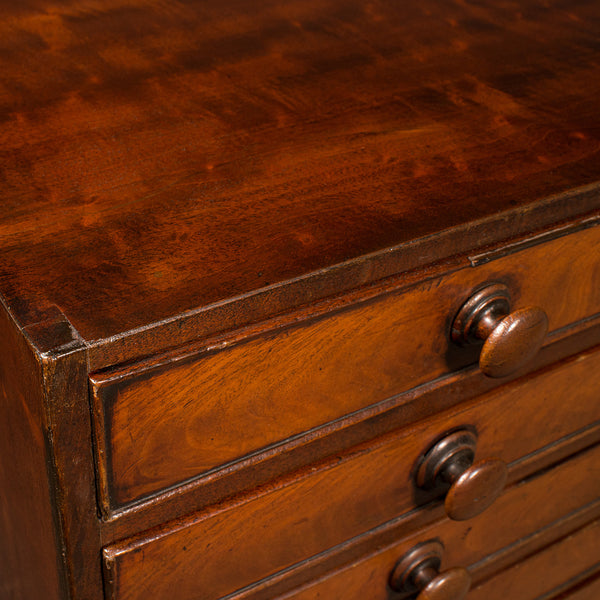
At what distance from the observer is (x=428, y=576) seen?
28.7 inches

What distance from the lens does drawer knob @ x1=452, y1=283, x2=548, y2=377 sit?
0.57 m

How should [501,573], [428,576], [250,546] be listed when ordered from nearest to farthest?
[250,546], [428,576], [501,573]

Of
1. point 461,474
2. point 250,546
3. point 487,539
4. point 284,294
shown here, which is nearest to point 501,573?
point 487,539

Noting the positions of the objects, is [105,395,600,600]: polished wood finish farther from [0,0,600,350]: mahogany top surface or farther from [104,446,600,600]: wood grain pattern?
[0,0,600,350]: mahogany top surface

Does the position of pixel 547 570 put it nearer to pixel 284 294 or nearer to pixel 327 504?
pixel 327 504

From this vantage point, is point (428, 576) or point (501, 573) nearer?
point (428, 576)

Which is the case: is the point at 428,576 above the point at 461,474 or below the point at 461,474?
below

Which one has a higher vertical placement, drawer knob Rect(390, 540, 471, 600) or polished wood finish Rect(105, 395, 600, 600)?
polished wood finish Rect(105, 395, 600, 600)

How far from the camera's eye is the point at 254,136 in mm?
622

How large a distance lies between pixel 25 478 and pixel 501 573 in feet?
1.78

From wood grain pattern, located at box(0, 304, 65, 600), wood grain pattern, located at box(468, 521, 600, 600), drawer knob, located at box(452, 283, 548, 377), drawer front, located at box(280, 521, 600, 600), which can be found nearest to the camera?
wood grain pattern, located at box(0, 304, 65, 600)

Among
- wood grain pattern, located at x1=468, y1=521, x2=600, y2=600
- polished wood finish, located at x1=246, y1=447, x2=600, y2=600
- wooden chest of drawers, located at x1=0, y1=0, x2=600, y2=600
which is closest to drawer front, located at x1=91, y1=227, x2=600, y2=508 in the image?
wooden chest of drawers, located at x1=0, y1=0, x2=600, y2=600

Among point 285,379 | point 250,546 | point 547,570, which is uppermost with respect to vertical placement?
point 285,379

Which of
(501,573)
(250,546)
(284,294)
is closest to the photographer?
(284,294)
